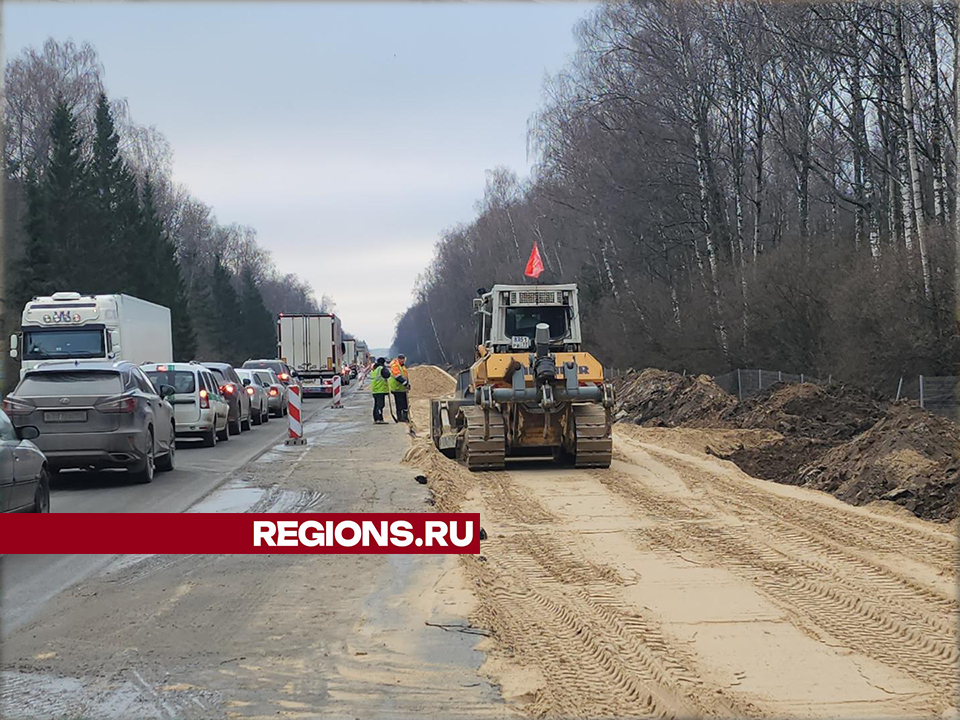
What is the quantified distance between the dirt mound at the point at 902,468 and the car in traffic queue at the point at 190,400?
12.2 meters

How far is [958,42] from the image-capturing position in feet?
66.6

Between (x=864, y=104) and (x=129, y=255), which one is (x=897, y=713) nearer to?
(x=864, y=104)

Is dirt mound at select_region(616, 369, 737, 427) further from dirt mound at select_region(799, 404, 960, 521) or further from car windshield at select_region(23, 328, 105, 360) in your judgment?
car windshield at select_region(23, 328, 105, 360)

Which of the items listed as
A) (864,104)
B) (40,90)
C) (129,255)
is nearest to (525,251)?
(129,255)

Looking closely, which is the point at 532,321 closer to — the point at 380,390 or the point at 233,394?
the point at 233,394

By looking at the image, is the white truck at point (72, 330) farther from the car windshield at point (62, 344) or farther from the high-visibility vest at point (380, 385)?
the high-visibility vest at point (380, 385)

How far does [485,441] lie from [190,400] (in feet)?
27.2

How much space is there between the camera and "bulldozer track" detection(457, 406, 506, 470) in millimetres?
16812

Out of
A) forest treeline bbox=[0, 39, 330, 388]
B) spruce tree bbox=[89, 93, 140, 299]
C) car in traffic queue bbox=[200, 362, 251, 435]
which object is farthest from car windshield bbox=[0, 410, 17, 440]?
spruce tree bbox=[89, 93, 140, 299]

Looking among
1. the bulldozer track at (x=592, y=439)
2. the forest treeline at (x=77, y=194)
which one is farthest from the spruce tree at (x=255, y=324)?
the bulldozer track at (x=592, y=439)

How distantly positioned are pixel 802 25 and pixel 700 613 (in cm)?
2626

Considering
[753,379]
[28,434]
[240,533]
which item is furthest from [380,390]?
[28,434]

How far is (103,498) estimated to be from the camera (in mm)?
14312

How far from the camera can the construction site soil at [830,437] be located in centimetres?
1346
